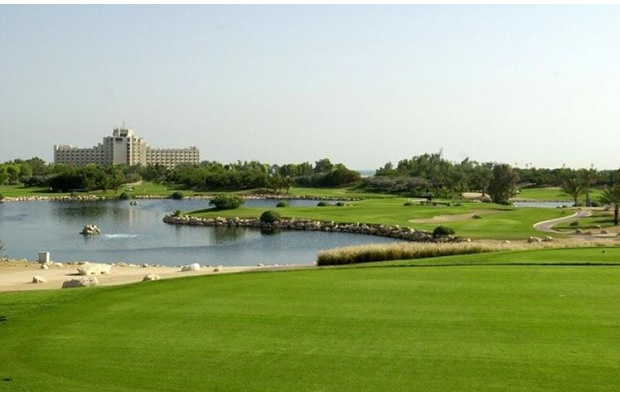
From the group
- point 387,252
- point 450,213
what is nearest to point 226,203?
point 450,213

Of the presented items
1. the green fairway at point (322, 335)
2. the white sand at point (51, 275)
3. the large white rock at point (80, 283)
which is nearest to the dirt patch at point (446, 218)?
the white sand at point (51, 275)

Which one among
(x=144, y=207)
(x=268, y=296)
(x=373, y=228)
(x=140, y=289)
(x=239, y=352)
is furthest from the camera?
(x=144, y=207)

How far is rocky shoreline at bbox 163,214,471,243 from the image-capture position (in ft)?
178

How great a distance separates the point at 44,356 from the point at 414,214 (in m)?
59.0

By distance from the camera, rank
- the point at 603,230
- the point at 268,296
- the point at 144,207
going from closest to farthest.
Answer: the point at 268,296, the point at 603,230, the point at 144,207

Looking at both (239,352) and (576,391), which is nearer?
(576,391)

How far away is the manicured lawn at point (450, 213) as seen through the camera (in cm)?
5219

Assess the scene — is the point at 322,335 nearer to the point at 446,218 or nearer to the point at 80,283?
the point at 80,283

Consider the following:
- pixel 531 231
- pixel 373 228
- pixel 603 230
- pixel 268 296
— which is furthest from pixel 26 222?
pixel 268 296

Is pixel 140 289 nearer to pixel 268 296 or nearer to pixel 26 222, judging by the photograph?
pixel 268 296

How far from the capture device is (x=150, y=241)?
5419cm

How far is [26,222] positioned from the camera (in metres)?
69.0

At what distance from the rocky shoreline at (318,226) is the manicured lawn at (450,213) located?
1760mm

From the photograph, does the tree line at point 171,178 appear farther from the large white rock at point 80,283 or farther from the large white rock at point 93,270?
the large white rock at point 80,283
